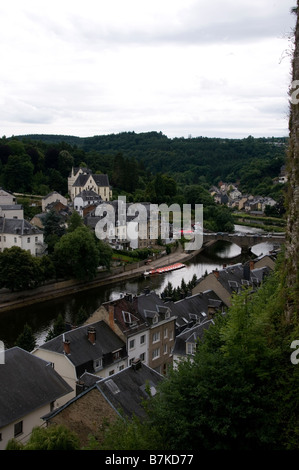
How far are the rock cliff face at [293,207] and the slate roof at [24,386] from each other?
9.10 m

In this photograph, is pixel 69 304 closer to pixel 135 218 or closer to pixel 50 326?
pixel 50 326

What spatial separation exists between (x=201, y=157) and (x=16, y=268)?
405ft

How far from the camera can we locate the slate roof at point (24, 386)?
1398 cm

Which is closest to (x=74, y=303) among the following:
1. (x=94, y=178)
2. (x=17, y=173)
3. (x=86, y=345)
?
(x=86, y=345)

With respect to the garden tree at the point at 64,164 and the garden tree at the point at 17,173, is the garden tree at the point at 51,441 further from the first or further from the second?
the garden tree at the point at 64,164

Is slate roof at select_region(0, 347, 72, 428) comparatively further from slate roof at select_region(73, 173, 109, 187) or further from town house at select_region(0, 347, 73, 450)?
slate roof at select_region(73, 173, 109, 187)

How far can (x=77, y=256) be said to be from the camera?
38719mm

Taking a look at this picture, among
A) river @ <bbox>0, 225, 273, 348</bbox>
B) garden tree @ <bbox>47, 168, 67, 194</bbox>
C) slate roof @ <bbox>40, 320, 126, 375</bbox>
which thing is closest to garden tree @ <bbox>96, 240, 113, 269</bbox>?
river @ <bbox>0, 225, 273, 348</bbox>

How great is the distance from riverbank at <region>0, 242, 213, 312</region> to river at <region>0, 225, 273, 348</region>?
0.48m

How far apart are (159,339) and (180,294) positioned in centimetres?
877

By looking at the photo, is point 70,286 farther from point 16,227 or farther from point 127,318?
point 127,318

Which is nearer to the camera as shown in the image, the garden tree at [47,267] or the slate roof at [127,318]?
the slate roof at [127,318]

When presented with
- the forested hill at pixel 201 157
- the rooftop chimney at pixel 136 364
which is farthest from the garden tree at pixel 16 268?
the forested hill at pixel 201 157
